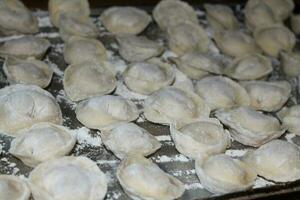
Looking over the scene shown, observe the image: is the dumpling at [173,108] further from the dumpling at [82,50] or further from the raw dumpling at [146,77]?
the dumpling at [82,50]

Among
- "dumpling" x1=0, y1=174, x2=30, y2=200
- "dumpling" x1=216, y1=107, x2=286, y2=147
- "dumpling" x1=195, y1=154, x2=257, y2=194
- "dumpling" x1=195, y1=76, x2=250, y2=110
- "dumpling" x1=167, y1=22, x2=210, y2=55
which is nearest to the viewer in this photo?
"dumpling" x1=0, y1=174, x2=30, y2=200

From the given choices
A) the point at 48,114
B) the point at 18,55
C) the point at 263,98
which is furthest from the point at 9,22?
the point at 263,98

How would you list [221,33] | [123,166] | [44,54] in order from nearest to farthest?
[123,166], [44,54], [221,33]

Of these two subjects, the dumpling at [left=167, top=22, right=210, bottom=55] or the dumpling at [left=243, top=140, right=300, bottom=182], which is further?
the dumpling at [left=167, top=22, right=210, bottom=55]

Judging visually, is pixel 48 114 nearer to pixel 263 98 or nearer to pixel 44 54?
pixel 44 54

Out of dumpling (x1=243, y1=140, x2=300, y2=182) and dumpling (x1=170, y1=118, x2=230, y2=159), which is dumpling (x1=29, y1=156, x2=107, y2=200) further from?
dumpling (x1=243, y1=140, x2=300, y2=182)

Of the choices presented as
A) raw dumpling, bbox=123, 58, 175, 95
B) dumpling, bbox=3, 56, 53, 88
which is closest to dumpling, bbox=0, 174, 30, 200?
dumpling, bbox=3, 56, 53, 88

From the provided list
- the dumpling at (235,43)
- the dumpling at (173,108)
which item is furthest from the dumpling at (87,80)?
the dumpling at (235,43)

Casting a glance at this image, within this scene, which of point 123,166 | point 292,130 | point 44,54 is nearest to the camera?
point 123,166
